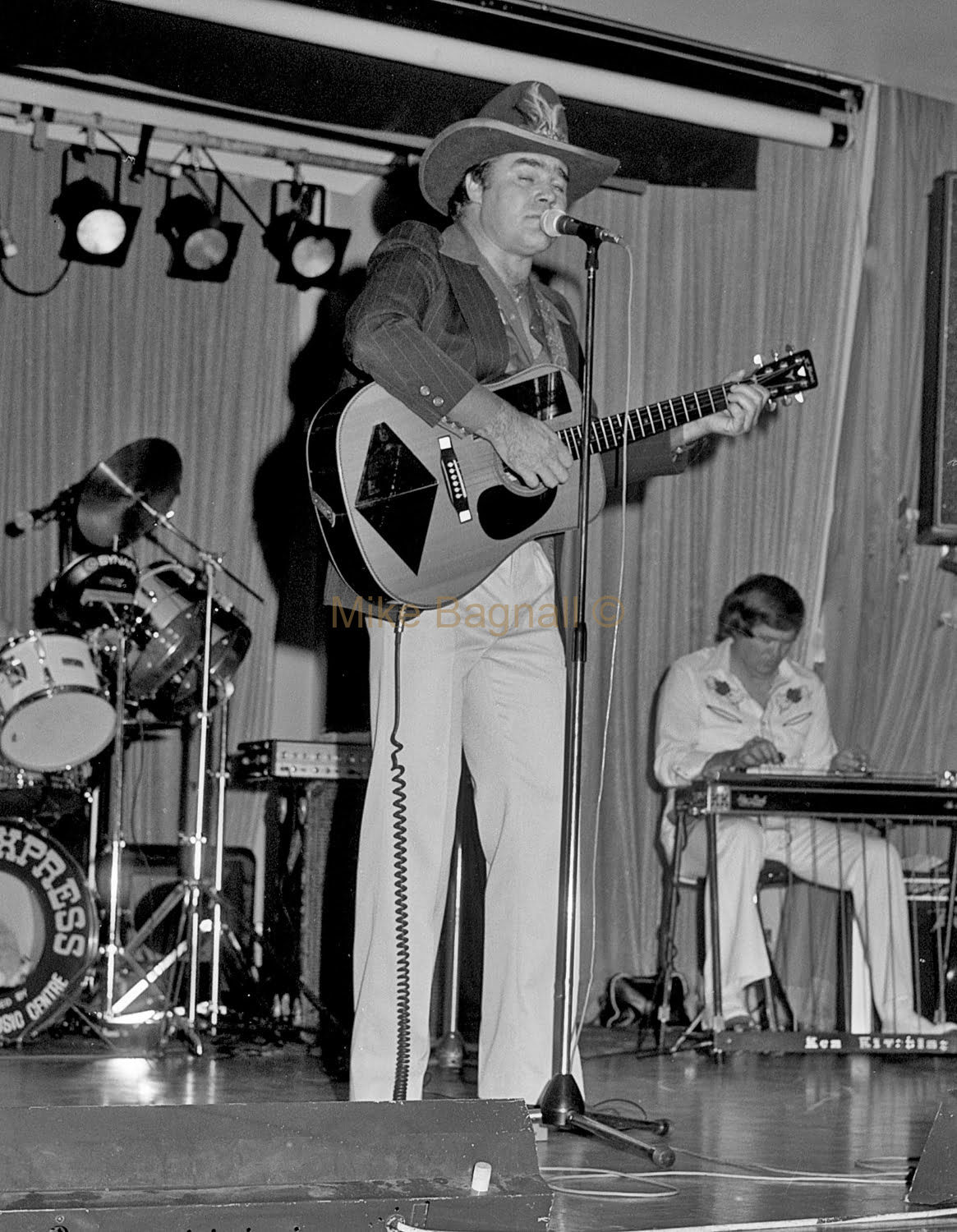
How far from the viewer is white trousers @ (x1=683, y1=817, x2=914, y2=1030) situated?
4.46 m

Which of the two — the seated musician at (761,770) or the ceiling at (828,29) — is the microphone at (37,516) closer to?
the seated musician at (761,770)

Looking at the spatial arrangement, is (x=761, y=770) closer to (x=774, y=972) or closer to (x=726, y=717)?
(x=726, y=717)

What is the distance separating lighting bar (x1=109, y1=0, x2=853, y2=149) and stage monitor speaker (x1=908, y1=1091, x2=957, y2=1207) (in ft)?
12.2

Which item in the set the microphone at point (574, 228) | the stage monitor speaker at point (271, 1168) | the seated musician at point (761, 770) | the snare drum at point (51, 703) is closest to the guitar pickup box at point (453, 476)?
the microphone at point (574, 228)

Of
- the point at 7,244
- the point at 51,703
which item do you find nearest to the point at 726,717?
the point at 51,703

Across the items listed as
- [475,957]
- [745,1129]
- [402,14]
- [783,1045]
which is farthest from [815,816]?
[402,14]

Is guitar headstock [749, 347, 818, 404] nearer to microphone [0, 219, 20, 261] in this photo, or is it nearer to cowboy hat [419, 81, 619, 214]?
cowboy hat [419, 81, 619, 214]

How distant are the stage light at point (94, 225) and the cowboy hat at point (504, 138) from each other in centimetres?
273

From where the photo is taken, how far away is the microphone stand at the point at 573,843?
95.1 inches

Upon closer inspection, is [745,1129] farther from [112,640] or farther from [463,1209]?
[112,640]

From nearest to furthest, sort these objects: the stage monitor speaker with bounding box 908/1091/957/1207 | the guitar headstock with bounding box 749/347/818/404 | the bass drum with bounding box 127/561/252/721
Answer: the stage monitor speaker with bounding box 908/1091/957/1207, the guitar headstock with bounding box 749/347/818/404, the bass drum with bounding box 127/561/252/721

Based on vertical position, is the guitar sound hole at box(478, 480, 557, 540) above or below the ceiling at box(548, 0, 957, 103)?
below

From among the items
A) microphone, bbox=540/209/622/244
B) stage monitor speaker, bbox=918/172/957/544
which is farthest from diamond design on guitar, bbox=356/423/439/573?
stage monitor speaker, bbox=918/172/957/544

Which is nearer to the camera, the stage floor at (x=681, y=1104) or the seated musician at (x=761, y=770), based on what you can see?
the stage floor at (x=681, y=1104)
